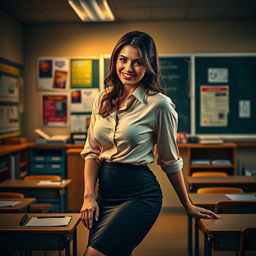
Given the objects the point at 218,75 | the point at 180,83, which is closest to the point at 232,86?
the point at 218,75

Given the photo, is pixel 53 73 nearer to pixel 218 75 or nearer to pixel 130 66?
pixel 218 75

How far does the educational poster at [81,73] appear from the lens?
598cm

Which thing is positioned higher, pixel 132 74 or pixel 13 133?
pixel 132 74

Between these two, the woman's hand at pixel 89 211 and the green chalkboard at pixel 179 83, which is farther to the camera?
the green chalkboard at pixel 179 83

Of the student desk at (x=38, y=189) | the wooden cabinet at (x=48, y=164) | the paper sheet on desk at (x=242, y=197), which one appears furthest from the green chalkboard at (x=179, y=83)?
the paper sheet on desk at (x=242, y=197)

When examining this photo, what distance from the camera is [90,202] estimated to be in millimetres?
1668

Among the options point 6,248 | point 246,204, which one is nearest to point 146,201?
point 6,248

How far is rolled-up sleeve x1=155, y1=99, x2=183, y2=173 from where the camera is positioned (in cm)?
168

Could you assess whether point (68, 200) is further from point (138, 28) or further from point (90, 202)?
point (90, 202)

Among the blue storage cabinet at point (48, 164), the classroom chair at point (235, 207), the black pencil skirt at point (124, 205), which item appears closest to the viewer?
the black pencil skirt at point (124, 205)

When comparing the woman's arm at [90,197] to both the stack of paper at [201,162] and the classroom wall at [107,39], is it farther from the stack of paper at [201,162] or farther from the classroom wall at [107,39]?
the classroom wall at [107,39]

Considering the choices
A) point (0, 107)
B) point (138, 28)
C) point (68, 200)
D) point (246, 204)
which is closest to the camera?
point (246, 204)

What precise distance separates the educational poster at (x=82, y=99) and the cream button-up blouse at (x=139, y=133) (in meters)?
4.29

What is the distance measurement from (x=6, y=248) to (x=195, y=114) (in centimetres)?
401
